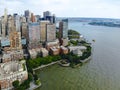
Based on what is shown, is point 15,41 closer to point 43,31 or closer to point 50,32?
point 43,31

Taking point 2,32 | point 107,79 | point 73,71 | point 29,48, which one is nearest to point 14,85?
point 73,71

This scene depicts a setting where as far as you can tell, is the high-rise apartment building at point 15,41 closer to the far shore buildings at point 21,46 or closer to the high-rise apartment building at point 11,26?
the far shore buildings at point 21,46

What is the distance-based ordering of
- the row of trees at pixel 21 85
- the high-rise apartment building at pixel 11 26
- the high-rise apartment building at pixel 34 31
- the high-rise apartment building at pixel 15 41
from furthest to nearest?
the high-rise apartment building at pixel 11 26 → the high-rise apartment building at pixel 34 31 → the high-rise apartment building at pixel 15 41 → the row of trees at pixel 21 85

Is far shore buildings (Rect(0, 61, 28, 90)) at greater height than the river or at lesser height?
greater

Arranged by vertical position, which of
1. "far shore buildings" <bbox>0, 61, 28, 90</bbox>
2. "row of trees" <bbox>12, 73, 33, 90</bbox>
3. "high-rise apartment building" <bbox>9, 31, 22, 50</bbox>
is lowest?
"row of trees" <bbox>12, 73, 33, 90</bbox>

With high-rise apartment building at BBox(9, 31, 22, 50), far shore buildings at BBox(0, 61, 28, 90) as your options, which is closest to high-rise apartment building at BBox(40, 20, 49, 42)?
high-rise apartment building at BBox(9, 31, 22, 50)

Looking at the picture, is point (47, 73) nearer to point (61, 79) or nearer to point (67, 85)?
point (61, 79)

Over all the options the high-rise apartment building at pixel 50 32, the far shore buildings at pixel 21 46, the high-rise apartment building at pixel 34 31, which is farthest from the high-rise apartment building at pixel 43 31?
the high-rise apartment building at pixel 34 31

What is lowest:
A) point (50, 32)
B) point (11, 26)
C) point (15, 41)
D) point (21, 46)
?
point (21, 46)

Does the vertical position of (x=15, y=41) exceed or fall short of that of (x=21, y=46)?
it exceeds it

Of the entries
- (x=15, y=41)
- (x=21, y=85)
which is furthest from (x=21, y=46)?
(x=21, y=85)

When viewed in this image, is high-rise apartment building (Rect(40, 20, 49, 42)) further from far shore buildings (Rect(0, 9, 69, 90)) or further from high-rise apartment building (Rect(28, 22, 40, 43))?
high-rise apartment building (Rect(28, 22, 40, 43))
